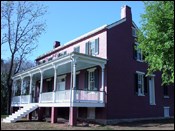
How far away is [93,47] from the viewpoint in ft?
77.2

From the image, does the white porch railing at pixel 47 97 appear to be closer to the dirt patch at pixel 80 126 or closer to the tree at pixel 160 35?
the dirt patch at pixel 80 126

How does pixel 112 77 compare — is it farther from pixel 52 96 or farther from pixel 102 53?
pixel 52 96

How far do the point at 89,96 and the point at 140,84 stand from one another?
5.88 m

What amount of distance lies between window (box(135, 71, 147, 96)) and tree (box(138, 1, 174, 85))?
486 centimetres

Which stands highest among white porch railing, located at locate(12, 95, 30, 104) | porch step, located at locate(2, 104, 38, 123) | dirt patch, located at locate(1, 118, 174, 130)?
white porch railing, located at locate(12, 95, 30, 104)

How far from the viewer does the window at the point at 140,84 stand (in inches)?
947

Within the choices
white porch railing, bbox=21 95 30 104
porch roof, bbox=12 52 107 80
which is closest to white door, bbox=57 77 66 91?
porch roof, bbox=12 52 107 80

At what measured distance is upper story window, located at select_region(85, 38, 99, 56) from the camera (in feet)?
75.0

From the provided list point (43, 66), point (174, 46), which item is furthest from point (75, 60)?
point (174, 46)

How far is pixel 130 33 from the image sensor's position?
2436 cm

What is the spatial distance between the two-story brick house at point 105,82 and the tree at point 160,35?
3680 mm

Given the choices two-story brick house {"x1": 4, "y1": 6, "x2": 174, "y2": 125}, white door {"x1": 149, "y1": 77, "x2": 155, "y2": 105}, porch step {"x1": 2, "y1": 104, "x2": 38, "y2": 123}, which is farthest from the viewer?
white door {"x1": 149, "y1": 77, "x2": 155, "y2": 105}

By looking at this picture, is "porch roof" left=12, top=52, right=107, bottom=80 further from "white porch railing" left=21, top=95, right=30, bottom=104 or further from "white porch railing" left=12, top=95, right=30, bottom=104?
"white porch railing" left=12, top=95, right=30, bottom=104

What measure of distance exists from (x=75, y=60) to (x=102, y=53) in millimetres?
3692
